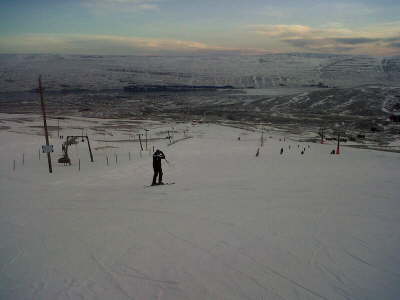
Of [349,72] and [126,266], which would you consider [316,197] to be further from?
[349,72]

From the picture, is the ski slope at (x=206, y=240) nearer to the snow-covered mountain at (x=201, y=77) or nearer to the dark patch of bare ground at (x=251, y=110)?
the dark patch of bare ground at (x=251, y=110)

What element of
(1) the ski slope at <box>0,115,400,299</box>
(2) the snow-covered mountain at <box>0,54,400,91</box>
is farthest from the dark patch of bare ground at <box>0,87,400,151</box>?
(2) the snow-covered mountain at <box>0,54,400,91</box>

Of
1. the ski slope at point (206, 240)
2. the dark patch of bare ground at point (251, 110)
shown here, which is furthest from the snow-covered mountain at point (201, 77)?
the ski slope at point (206, 240)

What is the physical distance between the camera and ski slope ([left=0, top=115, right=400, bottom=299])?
4.79 meters

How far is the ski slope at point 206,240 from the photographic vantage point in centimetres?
479

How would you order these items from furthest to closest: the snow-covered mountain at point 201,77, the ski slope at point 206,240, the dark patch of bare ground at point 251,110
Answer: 1. the snow-covered mountain at point 201,77
2. the dark patch of bare ground at point 251,110
3. the ski slope at point 206,240

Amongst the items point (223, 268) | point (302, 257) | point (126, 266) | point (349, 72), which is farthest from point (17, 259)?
point (349, 72)

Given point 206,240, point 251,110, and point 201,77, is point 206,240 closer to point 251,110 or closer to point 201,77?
point 251,110

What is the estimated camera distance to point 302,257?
549 cm

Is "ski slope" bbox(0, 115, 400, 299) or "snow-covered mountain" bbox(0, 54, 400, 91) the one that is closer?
"ski slope" bbox(0, 115, 400, 299)

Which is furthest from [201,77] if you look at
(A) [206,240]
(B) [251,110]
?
(A) [206,240]

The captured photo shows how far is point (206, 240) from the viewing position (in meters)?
6.22

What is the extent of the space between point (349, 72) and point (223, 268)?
137m

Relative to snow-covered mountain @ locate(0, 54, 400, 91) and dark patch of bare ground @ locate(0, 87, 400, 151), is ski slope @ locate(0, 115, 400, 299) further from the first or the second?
snow-covered mountain @ locate(0, 54, 400, 91)
